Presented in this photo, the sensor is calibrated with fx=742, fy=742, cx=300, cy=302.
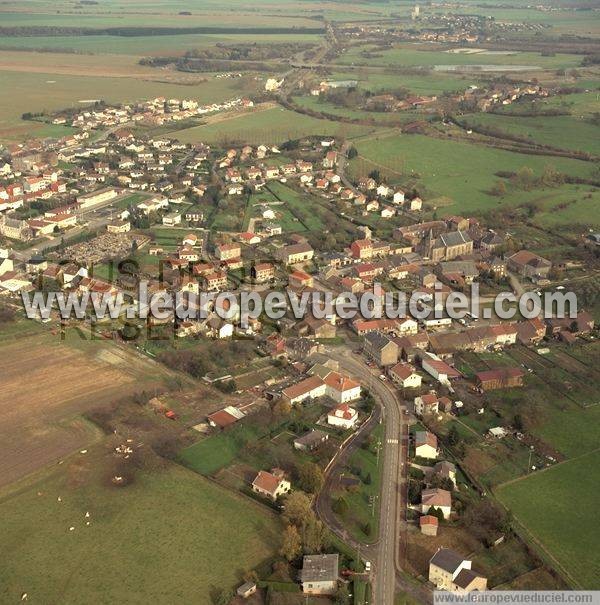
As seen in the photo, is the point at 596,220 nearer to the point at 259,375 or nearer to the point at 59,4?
the point at 259,375

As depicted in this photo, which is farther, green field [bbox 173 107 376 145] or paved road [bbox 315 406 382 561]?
green field [bbox 173 107 376 145]

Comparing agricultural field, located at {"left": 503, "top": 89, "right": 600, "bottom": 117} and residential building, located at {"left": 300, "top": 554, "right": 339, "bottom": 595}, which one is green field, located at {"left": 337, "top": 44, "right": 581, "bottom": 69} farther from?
residential building, located at {"left": 300, "top": 554, "right": 339, "bottom": 595}

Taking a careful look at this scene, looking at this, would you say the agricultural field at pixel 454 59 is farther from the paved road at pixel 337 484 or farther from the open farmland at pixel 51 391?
the paved road at pixel 337 484

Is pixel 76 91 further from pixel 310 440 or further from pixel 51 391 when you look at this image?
pixel 310 440

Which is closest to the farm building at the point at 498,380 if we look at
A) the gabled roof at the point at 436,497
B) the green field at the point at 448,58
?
the gabled roof at the point at 436,497

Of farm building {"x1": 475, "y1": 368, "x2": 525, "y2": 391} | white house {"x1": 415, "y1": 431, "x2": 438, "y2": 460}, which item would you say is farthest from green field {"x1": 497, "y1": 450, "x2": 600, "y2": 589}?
farm building {"x1": 475, "y1": 368, "x2": 525, "y2": 391}

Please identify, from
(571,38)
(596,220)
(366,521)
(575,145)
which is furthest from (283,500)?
(571,38)
